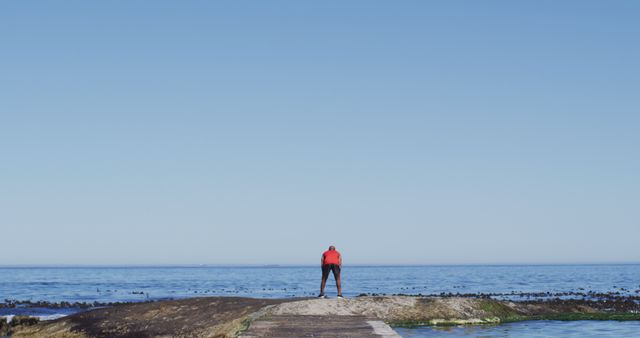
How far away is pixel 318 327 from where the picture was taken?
2394cm

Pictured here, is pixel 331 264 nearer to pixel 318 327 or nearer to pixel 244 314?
pixel 244 314

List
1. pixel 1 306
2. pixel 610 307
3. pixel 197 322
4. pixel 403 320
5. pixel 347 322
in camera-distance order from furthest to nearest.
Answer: pixel 1 306 < pixel 610 307 < pixel 403 320 < pixel 197 322 < pixel 347 322

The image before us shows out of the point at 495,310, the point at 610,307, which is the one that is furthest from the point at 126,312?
the point at 610,307

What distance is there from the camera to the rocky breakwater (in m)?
29.0

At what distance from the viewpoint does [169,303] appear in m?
33.2

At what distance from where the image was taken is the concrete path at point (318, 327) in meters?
22.1

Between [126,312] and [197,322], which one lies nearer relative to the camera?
[197,322]

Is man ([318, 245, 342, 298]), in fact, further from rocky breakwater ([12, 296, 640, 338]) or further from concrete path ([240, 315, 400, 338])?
concrete path ([240, 315, 400, 338])

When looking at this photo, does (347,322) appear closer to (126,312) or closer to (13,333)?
(126,312)

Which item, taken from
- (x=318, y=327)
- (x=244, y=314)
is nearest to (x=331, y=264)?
(x=244, y=314)

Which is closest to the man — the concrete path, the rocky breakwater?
the rocky breakwater

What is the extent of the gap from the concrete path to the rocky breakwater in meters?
0.70

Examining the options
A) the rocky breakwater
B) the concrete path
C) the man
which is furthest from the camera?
the man

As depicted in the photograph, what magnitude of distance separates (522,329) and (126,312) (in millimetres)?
16014
